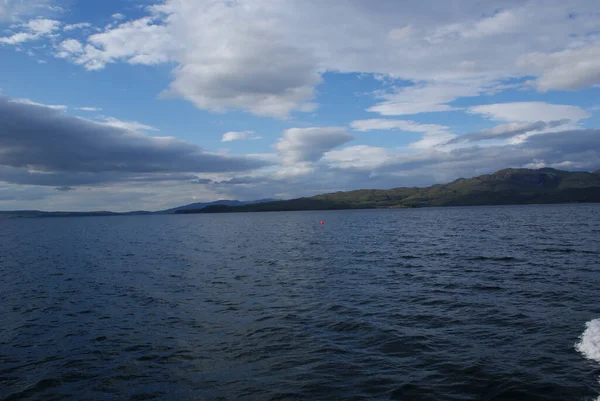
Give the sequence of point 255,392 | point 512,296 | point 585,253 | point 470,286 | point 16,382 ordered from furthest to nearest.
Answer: point 585,253 → point 470,286 → point 512,296 → point 16,382 → point 255,392

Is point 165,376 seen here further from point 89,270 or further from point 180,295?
point 89,270

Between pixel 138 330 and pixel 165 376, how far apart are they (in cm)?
814

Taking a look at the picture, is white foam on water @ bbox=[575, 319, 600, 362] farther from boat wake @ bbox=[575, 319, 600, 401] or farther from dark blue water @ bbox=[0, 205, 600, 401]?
dark blue water @ bbox=[0, 205, 600, 401]

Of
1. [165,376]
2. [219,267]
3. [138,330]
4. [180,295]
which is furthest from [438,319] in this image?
[219,267]

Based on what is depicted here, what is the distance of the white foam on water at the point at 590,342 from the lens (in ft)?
59.3

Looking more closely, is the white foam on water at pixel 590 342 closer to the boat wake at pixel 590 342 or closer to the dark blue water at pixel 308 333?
the boat wake at pixel 590 342

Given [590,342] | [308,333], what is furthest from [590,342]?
[308,333]

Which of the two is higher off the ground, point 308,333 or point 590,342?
point 590,342

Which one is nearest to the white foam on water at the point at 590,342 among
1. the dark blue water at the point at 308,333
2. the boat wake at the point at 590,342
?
the boat wake at the point at 590,342

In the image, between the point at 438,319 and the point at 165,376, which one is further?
the point at 438,319

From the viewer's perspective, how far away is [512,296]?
29469 mm

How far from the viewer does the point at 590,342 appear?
19312 mm

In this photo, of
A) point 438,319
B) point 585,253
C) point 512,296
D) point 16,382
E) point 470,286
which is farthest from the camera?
point 585,253

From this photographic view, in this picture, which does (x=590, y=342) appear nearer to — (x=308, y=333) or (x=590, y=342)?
(x=590, y=342)
